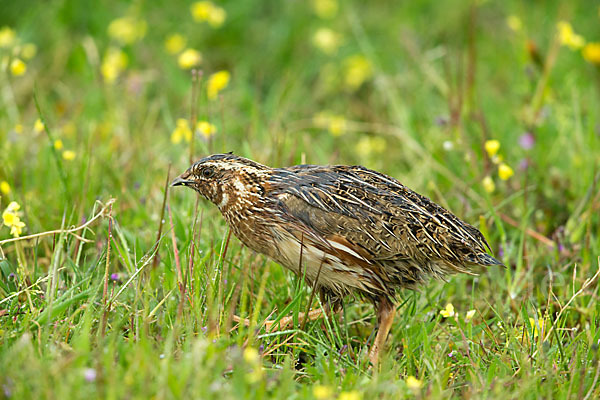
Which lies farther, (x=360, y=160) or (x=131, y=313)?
(x=360, y=160)

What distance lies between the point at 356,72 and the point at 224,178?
4545 millimetres

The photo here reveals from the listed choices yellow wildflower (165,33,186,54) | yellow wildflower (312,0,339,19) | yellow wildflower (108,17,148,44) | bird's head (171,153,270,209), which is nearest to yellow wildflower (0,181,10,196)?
bird's head (171,153,270,209)

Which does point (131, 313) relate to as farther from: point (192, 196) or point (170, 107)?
point (170, 107)

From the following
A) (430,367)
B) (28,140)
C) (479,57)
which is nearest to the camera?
(430,367)

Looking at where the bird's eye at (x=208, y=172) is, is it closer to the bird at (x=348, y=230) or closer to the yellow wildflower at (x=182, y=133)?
the bird at (x=348, y=230)

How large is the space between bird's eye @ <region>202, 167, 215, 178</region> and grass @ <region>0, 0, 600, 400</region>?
336 mm

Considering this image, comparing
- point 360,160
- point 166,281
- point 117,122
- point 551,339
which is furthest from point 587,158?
point 117,122

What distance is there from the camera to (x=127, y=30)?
8.58 meters

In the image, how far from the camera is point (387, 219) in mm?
4465

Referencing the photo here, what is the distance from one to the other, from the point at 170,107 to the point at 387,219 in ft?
15.0

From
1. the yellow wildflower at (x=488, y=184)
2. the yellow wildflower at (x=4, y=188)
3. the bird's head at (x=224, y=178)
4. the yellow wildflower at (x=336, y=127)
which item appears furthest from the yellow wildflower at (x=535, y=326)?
the yellow wildflower at (x=4, y=188)

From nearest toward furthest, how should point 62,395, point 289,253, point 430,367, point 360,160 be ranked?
point 62,395 → point 430,367 → point 289,253 → point 360,160

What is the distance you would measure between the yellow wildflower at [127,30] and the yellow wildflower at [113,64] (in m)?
0.16

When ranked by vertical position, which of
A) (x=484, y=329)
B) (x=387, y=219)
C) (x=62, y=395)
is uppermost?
(x=387, y=219)
